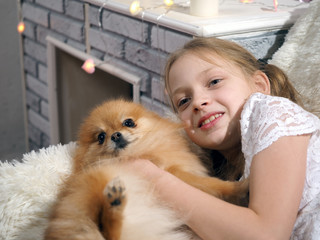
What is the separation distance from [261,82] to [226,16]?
0.40 metres

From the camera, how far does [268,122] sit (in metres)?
1.07

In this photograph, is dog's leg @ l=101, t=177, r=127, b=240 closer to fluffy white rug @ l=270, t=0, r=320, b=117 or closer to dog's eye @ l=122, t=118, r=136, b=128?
dog's eye @ l=122, t=118, r=136, b=128

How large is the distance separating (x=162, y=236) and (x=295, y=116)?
454mm

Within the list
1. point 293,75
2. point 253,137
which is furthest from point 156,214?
point 293,75

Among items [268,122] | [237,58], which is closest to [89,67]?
[237,58]

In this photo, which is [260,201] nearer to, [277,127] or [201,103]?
[277,127]

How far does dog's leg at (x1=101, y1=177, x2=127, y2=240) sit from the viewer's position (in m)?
0.89

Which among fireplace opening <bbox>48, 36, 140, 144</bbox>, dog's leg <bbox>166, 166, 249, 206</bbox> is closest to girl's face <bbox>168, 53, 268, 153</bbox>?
dog's leg <bbox>166, 166, 249, 206</bbox>

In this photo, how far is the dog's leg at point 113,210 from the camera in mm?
893

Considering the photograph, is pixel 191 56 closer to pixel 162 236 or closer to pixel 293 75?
pixel 293 75

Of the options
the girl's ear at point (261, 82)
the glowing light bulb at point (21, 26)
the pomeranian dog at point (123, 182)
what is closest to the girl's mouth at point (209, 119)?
the pomeranian dog at point (123, 182)

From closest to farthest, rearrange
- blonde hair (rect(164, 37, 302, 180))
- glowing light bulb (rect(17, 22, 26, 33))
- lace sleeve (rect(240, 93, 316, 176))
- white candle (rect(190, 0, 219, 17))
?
lace sleeve (rect(240, 93, 316, 176)) < blonde hair (rect(164, 37, 302, 180)) < white candle (rect(190, 0, 219, 17)) < glowing light bulb (rect(17, 22, 26, 33))

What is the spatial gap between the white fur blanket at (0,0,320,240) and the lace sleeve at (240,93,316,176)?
31 centimetres

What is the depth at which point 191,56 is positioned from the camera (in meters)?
1.31
